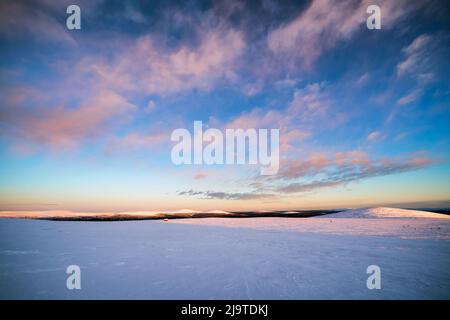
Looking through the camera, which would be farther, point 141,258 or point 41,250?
point 41,250

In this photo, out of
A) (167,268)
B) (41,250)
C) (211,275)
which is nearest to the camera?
(211,275)

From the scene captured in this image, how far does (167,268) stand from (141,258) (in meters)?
1.84

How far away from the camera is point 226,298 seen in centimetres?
465

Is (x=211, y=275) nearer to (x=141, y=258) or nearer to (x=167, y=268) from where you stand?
(x=167, y=268)
